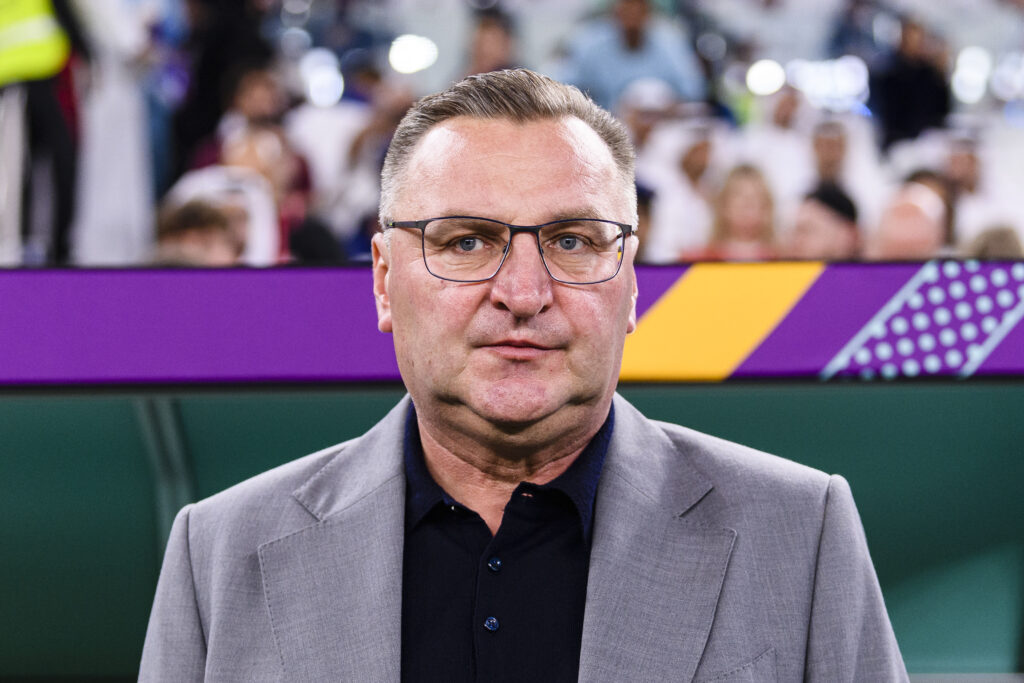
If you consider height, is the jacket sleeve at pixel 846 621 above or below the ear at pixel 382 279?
below

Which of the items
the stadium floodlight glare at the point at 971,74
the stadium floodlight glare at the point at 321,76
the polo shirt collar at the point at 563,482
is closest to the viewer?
the polo shirt collar at the point at 563,482

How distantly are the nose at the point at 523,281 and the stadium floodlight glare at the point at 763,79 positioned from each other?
4.59 metres

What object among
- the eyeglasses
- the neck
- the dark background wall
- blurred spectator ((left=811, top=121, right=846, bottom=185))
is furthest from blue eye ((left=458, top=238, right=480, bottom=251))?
blurred spectator ((left=811, top=121, right=846, bottom=185))

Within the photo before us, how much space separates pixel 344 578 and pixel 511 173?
51 centimetres

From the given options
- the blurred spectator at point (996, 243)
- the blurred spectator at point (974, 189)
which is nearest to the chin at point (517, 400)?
the blurred spectator at point (996, 243)

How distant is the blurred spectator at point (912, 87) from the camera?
5.36 m

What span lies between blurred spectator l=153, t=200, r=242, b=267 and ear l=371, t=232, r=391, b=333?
7.76 feet

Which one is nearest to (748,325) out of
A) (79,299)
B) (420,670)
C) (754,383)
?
(754,383)

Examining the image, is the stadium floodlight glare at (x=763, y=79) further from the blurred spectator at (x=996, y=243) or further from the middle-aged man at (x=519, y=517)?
the middle-aged man at (x=519, y=517)

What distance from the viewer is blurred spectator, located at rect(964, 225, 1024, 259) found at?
12.3 ft

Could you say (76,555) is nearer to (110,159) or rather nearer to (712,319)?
(712,319)

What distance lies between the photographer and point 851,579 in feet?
3.85

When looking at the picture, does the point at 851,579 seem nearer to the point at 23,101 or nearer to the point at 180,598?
the point at 180,598

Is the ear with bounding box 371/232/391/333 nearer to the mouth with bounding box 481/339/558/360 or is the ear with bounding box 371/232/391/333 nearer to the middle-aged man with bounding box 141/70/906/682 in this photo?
the middle-aged man with bounding box 141/70/906/682
